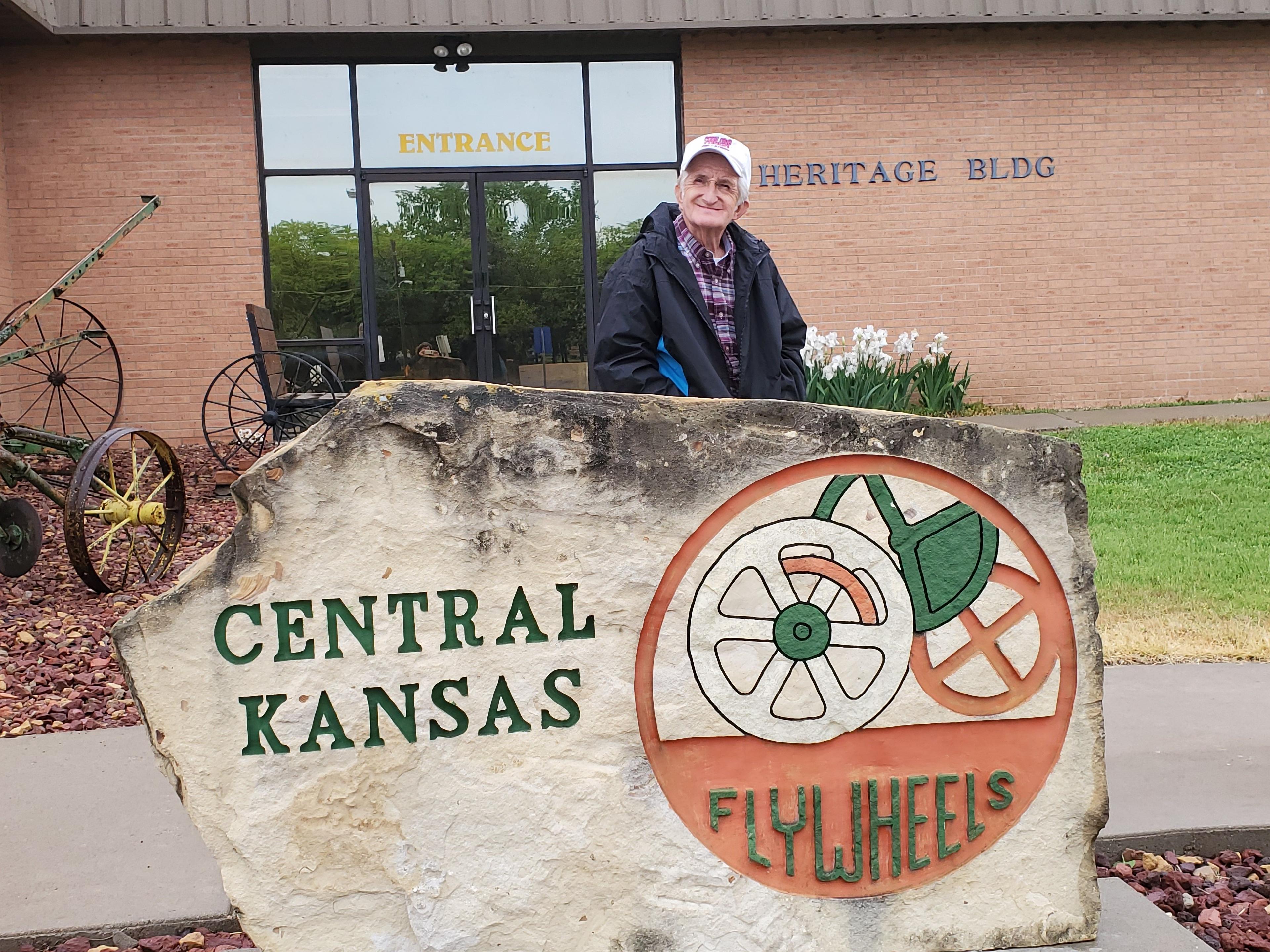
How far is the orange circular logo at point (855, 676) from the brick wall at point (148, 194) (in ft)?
33.3

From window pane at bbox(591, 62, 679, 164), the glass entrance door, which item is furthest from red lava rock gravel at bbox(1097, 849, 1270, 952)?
window pane at bbox(591, 62, 679, 164)

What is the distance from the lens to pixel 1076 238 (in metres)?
12.7

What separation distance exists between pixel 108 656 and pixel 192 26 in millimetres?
7830

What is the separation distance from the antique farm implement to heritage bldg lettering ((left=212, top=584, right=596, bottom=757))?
3.54 metres

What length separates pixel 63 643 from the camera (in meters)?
5.39

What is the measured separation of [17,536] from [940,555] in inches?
208

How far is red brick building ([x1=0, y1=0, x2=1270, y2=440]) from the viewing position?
11.6m

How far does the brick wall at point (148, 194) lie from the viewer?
11469mm

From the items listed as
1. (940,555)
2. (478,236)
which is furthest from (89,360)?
(940,555)

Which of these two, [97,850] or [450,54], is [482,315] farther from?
[97,850]

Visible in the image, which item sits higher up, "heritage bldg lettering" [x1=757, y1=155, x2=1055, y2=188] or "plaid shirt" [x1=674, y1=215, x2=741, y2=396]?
"heritage bldg lettering" [x1=757, y1=155, x2=1055, y2=188]

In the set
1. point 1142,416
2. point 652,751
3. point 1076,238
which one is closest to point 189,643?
point 652,751

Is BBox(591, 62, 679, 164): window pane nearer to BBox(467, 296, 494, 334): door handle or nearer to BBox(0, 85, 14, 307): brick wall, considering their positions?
BBox(467, 296, 494, 334): door handle

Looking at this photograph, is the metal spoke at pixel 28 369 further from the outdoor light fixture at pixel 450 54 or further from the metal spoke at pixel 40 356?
the outdoor light fixture at pixel 450 54
